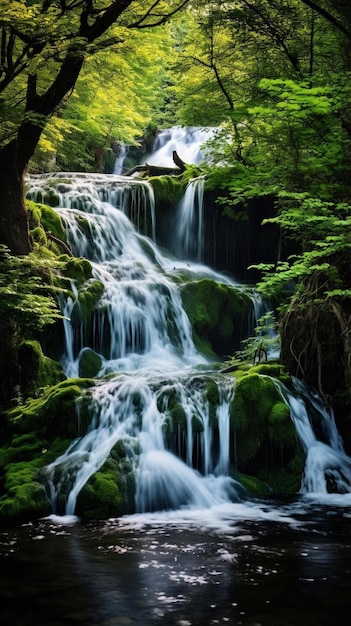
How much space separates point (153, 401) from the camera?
25.9ft

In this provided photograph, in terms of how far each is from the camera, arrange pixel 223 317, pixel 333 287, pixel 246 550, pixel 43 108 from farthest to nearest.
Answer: pixel 223 317 < pixel 43 108 < pixel 333 287 < pixel 246 550

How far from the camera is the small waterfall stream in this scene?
685 cm

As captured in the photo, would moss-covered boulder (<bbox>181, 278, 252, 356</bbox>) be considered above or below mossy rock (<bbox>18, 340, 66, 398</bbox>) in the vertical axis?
above

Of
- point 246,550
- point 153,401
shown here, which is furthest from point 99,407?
point 246,550

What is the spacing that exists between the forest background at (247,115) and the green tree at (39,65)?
23mm

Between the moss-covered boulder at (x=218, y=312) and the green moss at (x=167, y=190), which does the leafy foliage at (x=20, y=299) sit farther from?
the green moss at (x=167, y=190)

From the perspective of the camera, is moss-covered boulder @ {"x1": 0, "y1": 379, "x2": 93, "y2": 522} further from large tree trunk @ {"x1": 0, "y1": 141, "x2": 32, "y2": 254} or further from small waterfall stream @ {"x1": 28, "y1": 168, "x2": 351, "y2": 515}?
large tree trunk @ {"x1": 0, "y1": 141, "x2": 32, "y2": 254}

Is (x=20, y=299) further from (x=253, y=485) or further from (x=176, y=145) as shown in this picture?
(x=176, y=145)

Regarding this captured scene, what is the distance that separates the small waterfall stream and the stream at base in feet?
2.26

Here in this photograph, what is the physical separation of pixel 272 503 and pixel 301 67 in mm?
8593

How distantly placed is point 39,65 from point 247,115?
4.41m

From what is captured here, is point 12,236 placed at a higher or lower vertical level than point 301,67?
lower

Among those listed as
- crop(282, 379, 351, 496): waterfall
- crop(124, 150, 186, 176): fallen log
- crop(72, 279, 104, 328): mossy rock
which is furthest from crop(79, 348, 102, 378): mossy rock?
crop(124, 150, 186, 176): fallen log

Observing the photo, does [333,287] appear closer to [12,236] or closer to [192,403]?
[192,403]
